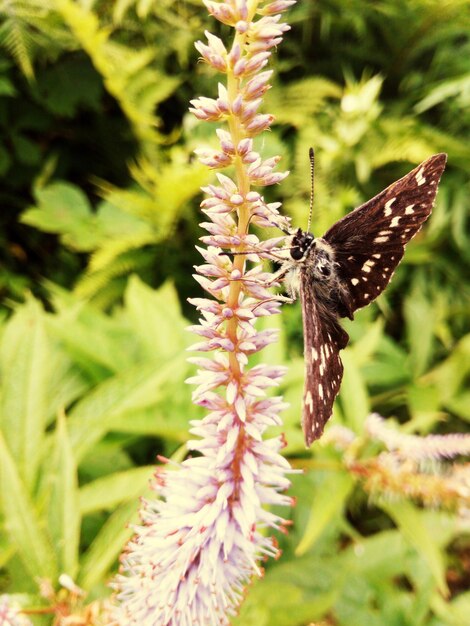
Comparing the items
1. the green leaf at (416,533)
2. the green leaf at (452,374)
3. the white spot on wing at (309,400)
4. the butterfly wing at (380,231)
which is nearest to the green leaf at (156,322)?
the butterfly wing at (380,231)

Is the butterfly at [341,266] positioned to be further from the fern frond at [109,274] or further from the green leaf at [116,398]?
the fern frond at [109,274]

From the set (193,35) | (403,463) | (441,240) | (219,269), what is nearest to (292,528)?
(403,463)

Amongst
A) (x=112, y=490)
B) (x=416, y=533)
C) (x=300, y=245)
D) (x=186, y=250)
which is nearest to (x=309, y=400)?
(x=300, y=245)

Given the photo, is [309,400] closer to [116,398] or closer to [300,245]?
[300,245]

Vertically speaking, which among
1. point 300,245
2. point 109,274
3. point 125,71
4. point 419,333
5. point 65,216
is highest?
point 125,71

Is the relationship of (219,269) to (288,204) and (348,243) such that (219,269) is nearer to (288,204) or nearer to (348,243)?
(348,243)

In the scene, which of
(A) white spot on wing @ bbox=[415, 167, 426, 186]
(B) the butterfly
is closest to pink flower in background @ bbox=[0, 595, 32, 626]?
(B) the butterfly

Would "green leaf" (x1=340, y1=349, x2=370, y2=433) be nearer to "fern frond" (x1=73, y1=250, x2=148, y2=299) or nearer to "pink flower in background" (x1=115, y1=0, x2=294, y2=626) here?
"pink flower in background" (x1=115, y1=0, x2=294, y2=626)
